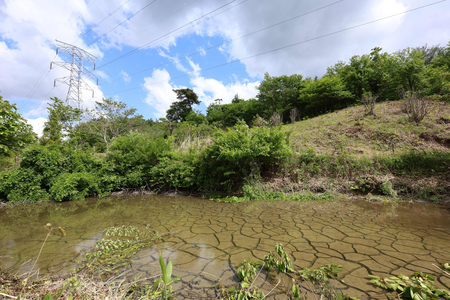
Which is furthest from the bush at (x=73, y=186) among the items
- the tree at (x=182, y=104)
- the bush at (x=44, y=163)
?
the tree at (x=182, y=104)

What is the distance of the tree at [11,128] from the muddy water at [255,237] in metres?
1.94

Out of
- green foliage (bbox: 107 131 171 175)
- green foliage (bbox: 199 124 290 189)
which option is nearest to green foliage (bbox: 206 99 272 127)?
green foliage (bbox: 107 131 171 175)

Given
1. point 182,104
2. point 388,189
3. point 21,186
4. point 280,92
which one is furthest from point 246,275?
point 182,104

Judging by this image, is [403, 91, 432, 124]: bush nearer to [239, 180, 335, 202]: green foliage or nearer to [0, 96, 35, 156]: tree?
[239, 180, 335, 202]: green foliage

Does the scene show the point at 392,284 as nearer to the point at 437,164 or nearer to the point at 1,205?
the point at 437,164

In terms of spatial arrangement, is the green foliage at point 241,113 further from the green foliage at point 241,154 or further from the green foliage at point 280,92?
the green foliage at point 241,154

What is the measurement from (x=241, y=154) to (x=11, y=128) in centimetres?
596

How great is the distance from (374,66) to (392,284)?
1886cm

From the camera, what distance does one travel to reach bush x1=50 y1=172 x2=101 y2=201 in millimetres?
6855

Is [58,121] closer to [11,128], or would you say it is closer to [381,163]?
[11,128]

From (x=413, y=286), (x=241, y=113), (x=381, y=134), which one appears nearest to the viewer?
(x=413, y=286)

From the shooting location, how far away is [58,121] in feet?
52.9

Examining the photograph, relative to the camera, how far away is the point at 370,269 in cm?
224

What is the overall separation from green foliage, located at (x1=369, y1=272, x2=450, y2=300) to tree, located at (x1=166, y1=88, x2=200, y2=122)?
120ft
